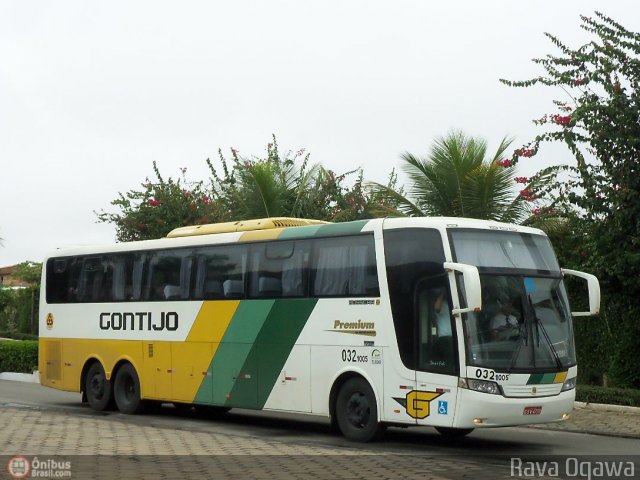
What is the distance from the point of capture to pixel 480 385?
566 inches

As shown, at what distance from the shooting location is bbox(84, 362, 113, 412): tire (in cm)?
2122

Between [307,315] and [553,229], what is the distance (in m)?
8.39

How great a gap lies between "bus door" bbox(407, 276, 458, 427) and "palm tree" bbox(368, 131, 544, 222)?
9305mm

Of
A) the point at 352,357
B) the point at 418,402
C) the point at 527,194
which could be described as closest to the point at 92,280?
the point at 352,357

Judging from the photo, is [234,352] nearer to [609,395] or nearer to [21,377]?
[609,395]

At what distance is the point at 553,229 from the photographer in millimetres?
23375

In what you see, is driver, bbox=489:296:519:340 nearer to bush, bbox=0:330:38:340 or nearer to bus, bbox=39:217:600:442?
bus, bbox=39:217:600:442

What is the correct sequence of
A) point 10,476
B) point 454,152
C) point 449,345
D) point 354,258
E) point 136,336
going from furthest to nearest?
point 454,152 → point 136,336 → point 354,258 → point 449,345 → point 10,476

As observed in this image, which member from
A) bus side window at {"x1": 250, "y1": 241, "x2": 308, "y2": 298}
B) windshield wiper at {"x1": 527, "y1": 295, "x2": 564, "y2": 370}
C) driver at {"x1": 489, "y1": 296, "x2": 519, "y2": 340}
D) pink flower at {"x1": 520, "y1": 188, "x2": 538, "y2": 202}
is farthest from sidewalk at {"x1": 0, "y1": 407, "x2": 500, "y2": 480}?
pink flower at {"x1": 520, "y1": 188, "x2": 538, "y2": 202}

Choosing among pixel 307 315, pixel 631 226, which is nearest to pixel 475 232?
pixel 307 315

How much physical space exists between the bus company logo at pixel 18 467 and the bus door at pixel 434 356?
5480mm

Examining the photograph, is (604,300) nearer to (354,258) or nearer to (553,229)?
(553,229)

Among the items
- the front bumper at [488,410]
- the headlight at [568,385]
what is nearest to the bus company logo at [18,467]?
the front bumper at [488,410]

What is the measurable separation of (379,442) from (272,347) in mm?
2729
